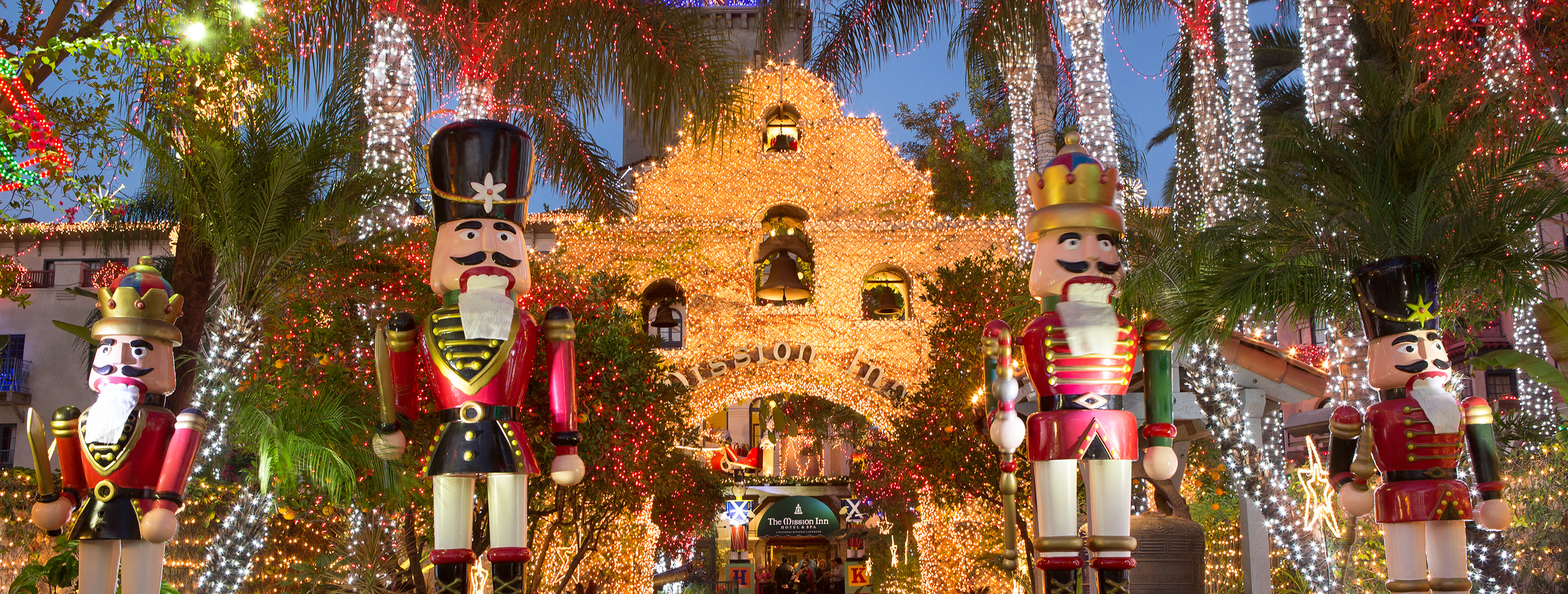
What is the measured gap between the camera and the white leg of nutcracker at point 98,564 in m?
5.28

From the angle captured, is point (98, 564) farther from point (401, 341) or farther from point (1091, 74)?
point (1091, 74)

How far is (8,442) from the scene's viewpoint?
21438 millimetres

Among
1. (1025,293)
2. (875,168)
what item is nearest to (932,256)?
(875,168)

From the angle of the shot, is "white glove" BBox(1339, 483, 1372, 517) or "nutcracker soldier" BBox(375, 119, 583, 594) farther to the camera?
"white glove" BBox(1339, 483, 1372, 517)

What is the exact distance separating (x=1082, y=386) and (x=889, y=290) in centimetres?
956

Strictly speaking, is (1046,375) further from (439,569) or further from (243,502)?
(243,502)

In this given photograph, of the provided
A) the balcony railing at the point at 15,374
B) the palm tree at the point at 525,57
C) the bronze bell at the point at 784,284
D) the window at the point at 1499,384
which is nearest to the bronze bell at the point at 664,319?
the bronze bell at the point at 784,284

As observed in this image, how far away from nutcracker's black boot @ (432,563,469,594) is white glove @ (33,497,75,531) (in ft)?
6.01

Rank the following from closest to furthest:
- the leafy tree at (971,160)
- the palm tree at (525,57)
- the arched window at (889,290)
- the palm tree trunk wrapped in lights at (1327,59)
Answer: the palm tree trunk wrapped in lights at (1327,59)
the palm tree at (525,57)
the arched window at (889,290)
the leafy tree at (971,160)

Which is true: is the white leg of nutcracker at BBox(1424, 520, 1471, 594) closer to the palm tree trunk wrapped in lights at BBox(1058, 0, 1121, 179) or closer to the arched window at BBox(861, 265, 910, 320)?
the palm tree trunk wrapped in lights at BBox(1058, 0, 1121, 179)

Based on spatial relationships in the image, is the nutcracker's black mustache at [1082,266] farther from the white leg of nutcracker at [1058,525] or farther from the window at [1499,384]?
the window at [1499,384]

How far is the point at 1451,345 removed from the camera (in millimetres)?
19875

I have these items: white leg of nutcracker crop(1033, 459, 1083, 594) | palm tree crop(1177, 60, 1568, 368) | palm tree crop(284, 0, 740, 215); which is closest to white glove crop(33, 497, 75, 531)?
palm tree crop(284, 0, 740, 215)

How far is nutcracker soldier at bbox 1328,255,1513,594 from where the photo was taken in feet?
17.0
